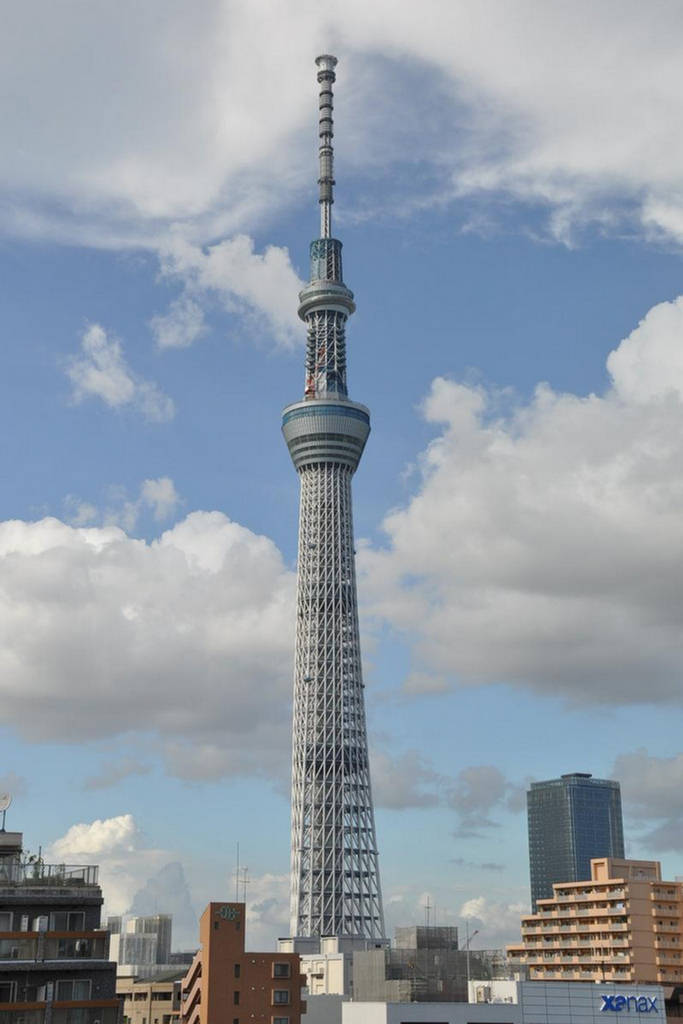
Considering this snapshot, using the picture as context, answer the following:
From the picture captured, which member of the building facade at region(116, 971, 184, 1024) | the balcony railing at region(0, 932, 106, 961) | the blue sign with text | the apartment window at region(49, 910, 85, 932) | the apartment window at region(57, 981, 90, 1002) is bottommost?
the building facade at region(116, 971, 184, 1024)

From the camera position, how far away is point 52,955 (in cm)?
8625

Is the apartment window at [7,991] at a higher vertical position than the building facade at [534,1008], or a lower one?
higher

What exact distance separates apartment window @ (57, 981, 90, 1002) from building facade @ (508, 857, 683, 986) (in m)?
108

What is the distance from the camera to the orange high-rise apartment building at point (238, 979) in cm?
11456

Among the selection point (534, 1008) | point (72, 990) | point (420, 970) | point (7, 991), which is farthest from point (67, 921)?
point (420, 970)

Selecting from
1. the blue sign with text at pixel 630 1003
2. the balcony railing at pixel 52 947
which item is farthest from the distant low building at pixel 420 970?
the balcony railing at pixel 52 947

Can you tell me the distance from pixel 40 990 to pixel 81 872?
975 cm

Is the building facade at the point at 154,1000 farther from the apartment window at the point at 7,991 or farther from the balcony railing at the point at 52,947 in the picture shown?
the apartment window at the point at 7,991

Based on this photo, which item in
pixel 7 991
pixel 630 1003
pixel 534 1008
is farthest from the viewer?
pixel 630 1003

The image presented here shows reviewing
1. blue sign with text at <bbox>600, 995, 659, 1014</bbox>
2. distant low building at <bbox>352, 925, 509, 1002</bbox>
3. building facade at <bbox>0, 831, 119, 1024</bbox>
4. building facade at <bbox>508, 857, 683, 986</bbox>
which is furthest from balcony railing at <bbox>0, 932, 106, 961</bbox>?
building facade at <bbox>508, 857, 683, 986</bbox>

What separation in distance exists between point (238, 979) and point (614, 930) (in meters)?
82.4

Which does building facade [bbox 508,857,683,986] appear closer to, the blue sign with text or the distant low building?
the distant low building

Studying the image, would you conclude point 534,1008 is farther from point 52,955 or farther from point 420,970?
point 52,955

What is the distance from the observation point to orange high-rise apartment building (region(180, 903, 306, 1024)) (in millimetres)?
114562
